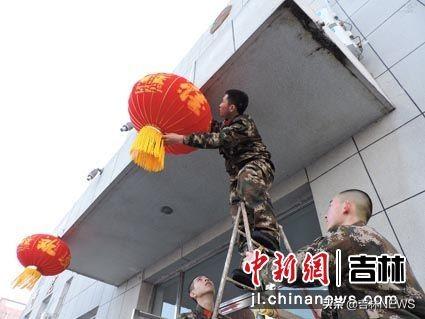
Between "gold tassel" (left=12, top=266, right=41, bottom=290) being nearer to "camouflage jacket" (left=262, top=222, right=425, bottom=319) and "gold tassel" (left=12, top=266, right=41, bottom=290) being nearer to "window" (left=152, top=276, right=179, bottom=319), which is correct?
"window" (left=152, top=276, right=179, bottom=319)

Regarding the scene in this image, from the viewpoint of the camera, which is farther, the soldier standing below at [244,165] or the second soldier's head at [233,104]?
the second soldier's head at [233,104]

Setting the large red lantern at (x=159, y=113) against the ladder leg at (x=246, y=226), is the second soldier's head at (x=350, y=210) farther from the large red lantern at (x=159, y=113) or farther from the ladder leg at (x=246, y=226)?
the large red lantern at (x=159, y=113)

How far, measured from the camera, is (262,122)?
3668 millimetres

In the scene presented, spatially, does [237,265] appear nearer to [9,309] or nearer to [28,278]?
[28,278]

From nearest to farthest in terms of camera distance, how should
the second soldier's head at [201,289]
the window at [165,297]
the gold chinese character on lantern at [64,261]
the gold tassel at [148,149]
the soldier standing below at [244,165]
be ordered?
the soldier standing below at [244,165] < the gold tassel at [148,149] < the second soldier's head at [201,289] < the gold chinese character on lantern at [64,261] < the window at [165,297]

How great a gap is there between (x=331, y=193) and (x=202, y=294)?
174cm

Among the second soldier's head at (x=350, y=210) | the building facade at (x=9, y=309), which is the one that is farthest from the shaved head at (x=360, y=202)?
the building facade at (x=9, y=309)

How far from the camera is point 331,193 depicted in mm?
3494

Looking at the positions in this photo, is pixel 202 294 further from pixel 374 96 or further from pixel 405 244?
pixel 374 96

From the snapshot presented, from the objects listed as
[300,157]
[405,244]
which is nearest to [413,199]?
[405,244]

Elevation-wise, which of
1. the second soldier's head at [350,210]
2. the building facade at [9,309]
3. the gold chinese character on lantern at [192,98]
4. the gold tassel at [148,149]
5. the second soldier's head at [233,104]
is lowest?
the second soldier's head at [350,210]

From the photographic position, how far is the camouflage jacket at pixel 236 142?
2.68 metres

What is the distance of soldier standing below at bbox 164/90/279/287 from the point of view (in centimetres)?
234

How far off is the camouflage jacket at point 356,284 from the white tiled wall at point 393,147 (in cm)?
136
